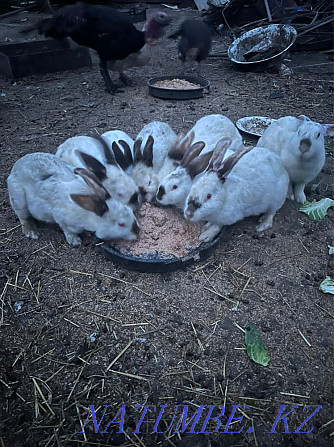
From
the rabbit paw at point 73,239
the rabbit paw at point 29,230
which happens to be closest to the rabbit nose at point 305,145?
the rabbit paw at point 73,239

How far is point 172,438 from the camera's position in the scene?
7.32 feet

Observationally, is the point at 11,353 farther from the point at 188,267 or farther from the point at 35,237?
the point at 188,267

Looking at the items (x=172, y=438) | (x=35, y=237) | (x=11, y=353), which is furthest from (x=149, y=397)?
(x=35, y=237)

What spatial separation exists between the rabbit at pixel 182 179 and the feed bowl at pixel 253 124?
1.94 meters

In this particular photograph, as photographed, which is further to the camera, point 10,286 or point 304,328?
point 10,286

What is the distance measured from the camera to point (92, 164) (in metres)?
3.44

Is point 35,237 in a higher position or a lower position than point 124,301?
higher

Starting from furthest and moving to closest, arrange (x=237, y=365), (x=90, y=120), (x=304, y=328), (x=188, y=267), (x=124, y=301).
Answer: (x=90, y=120)
(x=188, y=267)
(x=124, y=301)
(x=304, y=328)
(x=237, y=365)

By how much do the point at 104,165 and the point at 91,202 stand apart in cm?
62

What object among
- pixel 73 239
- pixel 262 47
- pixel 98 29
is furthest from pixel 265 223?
pixel 262 47

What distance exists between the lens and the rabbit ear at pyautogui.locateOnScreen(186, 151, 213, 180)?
11.6 feet

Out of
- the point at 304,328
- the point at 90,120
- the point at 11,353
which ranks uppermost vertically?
the point at 90,120

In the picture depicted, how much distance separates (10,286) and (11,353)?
26.4 inches

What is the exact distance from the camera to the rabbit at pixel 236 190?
326 cm
